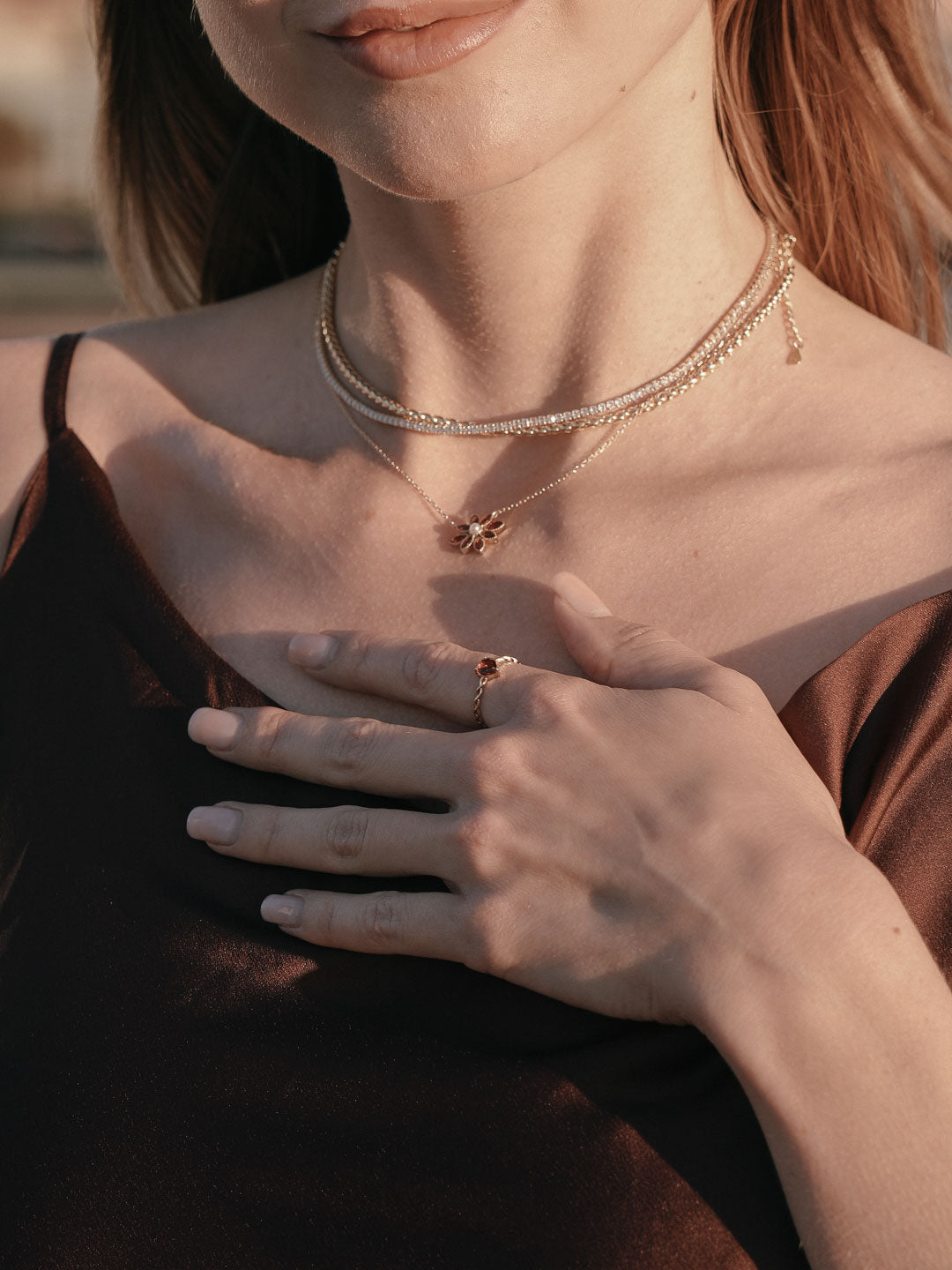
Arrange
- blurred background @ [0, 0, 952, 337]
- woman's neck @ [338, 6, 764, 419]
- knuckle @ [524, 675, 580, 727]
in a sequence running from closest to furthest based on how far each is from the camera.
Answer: knuckle @ [524, 675, 580, 727] < woman's neck @ [338, 6, 764, 419] < blurred background @ [0, 0, 952, 337]

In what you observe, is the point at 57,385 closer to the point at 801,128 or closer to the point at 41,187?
the point at 801,128

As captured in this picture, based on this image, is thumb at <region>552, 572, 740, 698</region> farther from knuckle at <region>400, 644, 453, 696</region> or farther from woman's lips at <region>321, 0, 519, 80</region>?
woman's lips at <region>321, 0, 519, 80</region>

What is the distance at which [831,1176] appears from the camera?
3.81 ft

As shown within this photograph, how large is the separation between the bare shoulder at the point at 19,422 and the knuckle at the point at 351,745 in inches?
24.8

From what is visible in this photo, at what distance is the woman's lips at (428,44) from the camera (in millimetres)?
1312

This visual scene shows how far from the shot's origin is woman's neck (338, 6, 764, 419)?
1586mm

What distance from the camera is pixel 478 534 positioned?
163 centimetres

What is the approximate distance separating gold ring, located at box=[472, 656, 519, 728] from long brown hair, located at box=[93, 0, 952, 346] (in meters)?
0.82

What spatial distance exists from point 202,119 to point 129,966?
58.3 inches

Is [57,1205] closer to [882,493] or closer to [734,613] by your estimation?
[734,613]

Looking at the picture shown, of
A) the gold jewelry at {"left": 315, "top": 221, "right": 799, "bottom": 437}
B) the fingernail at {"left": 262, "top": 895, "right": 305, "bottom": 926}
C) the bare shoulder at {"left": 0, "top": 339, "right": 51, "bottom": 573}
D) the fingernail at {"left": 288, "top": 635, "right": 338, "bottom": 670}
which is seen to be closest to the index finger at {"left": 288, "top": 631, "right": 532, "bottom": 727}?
the fingernail at {"left": 288, "top": 635, "right": 338, "bottom": 670}

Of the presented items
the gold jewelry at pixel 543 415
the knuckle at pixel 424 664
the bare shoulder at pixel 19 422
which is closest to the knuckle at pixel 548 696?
the knuckle at pixel 424 664

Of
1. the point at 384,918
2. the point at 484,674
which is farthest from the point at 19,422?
the point at 384,918

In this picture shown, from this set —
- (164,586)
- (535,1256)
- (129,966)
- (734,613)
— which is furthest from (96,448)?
(535,1256)
